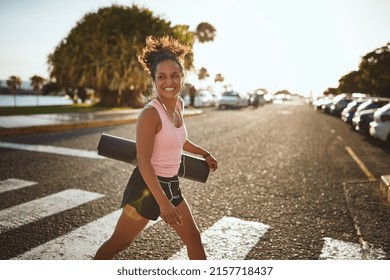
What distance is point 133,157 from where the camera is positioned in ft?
7.82

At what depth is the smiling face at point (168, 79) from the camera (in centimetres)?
201

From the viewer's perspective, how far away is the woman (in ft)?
6.10

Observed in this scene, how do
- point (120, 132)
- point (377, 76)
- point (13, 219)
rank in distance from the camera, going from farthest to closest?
point (377, 76), point (120, 132), point (13, 219)

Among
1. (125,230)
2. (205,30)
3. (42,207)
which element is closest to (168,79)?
(125,230)

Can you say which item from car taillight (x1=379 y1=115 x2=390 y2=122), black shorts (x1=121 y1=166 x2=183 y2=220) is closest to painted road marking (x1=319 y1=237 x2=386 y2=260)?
black shorts (x1=121 y1=166 x2=183 y2=220)

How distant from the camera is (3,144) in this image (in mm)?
8125

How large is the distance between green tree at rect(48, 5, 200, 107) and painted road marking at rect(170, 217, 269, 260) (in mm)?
20692

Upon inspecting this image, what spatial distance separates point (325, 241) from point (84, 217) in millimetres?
2463

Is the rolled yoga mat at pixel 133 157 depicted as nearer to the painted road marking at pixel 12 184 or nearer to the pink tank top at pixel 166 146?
the pink tank top at pixel 166 146

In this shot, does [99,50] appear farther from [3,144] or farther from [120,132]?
[3,144]

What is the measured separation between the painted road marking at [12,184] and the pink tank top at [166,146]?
3506 mm

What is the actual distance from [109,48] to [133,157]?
22843 mm

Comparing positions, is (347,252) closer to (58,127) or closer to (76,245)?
(76,245)
